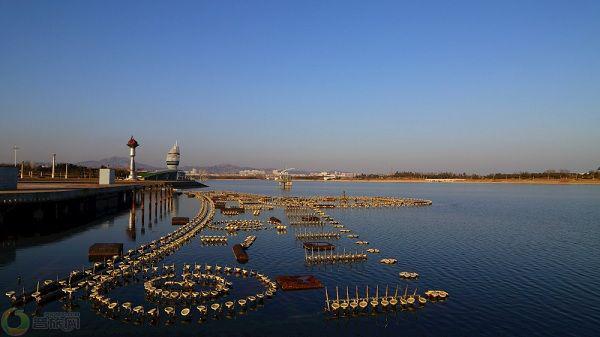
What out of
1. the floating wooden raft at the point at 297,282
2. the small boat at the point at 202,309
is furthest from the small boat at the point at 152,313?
the floating wooden raft at the point at 297,282

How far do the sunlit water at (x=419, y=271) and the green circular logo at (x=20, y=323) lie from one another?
2.66 ft

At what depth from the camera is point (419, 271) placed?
4866cm

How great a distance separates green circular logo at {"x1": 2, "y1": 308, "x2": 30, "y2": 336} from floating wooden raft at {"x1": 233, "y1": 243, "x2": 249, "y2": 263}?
24055 millimetres

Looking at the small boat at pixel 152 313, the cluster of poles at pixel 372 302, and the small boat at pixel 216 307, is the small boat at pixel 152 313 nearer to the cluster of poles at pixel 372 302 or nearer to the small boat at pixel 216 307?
the small boat at pixel 216 307

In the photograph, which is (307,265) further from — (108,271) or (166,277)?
(108,271)

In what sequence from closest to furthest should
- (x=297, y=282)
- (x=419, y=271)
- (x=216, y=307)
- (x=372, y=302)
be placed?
1. (x=216, y=307)
2. (x=372, y=302)
3. (x=297, y=282)
4. (x=419, y=271)

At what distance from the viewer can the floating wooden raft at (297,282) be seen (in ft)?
133

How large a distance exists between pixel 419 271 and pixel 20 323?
3907cm

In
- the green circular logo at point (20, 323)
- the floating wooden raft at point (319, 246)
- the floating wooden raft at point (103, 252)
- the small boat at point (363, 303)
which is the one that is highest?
the floating wooden raft at point (103, 252)

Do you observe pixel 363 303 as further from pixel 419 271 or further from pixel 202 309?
pixel 419 271

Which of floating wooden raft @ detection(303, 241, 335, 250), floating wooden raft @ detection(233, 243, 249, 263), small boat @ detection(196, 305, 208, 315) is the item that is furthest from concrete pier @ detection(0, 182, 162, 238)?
floating wooden raft @ detection(303, 241, 335, 250)

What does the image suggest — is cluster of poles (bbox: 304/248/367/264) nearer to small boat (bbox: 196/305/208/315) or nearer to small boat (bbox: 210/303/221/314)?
small boat (bbox: 210/303/221/314)

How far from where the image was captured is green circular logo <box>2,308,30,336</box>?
2977 centimetres

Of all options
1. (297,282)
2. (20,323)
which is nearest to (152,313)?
(20,323)
